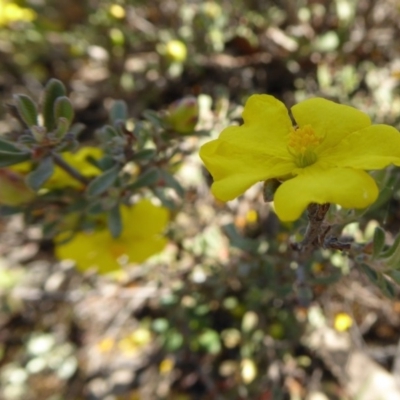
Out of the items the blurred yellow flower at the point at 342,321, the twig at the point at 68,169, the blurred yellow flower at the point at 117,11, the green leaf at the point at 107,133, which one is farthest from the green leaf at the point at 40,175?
the blurred yellow flower at the point at 117,11

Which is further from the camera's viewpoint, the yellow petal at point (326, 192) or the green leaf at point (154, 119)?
the green leaf at point (154, 119)

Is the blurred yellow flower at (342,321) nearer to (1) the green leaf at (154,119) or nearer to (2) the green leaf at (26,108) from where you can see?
(1) the green leaf at (154,119)

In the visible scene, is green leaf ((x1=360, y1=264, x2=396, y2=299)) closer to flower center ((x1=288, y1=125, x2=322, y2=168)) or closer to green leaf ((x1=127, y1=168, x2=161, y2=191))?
flower center ((x1=288, y1=125, x2=322, y2=168))

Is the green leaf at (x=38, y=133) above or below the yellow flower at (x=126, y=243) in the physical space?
above

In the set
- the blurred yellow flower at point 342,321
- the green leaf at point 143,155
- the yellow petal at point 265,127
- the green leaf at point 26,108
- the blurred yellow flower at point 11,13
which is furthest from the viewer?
the blurred yellow flower at point 11,13

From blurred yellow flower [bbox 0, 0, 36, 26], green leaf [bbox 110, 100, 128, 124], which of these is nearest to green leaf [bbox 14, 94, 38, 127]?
green leaf [bbox 110, 100, 128, 124]

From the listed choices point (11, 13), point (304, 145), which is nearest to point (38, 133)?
point (304, 145)
